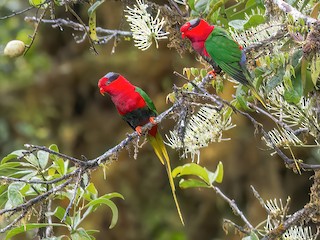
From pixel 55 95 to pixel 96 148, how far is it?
45 cm

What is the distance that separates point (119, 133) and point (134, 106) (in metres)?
2.52

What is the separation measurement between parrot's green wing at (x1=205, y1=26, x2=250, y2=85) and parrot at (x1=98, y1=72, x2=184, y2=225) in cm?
39

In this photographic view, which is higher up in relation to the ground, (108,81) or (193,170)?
(108,81)

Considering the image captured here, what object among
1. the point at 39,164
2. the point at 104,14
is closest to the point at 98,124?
the point at 104,14

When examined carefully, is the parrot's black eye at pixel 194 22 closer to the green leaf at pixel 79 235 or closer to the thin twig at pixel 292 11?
the thin twig at pixel 292 11

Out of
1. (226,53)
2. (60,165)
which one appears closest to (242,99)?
(226,53)

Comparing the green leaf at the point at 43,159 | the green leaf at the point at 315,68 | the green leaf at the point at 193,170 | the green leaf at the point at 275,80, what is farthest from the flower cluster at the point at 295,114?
the green leaf at the point at 43,159

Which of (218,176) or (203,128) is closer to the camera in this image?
(203,128)

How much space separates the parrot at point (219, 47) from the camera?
175 cm

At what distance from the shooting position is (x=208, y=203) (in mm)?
4848

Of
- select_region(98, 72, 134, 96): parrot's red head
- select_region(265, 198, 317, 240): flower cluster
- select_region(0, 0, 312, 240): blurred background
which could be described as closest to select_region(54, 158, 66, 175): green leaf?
select_region(98, 72, 134, 96): parrot's red head

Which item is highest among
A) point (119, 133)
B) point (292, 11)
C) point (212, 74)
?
point (292, 11)

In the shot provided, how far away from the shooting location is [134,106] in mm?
2217

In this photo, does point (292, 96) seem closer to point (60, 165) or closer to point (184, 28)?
point (184, 28)
